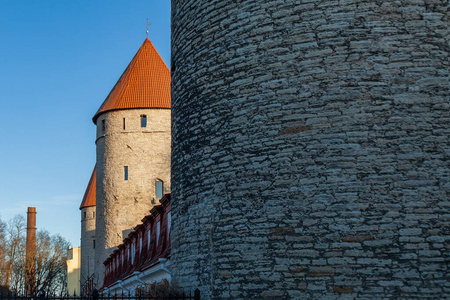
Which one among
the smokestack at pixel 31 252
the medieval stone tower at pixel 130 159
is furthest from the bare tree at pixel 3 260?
the medieval stone tower at pixel 130 159

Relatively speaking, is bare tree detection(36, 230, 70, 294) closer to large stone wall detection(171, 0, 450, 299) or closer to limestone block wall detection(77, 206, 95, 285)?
limestone block wall detection(77, 206, 95, 285)

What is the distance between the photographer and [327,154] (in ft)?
21.3

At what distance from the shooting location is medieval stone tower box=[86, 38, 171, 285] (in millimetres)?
27891

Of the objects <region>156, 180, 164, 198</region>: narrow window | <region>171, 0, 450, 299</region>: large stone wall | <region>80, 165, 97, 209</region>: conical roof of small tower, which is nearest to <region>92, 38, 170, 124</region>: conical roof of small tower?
<region>156, 180, 164, 198</region>: narrow window

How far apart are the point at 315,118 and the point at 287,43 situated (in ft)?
3.49

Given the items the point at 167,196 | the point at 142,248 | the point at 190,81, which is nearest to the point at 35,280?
the point at 142,248

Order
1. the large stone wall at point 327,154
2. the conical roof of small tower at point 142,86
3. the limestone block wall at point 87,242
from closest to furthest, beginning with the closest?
1. the large stone wall at point 327,154
2. the conical roof of small tower at point 142,86
3. the limestone block wall at point 87,242

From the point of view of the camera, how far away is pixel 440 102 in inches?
251

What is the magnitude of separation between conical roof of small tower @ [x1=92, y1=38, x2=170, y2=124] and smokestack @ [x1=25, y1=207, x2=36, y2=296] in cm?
1414

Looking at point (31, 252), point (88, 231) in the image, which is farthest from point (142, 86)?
point (31, 252)

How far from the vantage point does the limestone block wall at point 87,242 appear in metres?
33.8

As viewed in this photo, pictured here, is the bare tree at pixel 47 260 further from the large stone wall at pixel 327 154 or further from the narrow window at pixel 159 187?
the large stone wall at pixel 327 154

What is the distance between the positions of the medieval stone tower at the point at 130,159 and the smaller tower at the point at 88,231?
5.17m

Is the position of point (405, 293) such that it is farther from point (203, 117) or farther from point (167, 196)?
point (167, 196)
